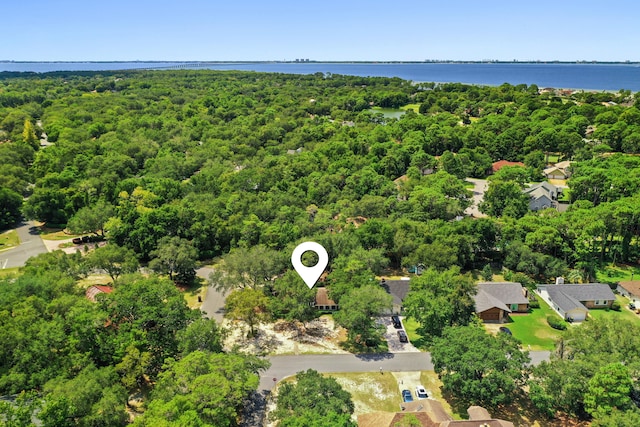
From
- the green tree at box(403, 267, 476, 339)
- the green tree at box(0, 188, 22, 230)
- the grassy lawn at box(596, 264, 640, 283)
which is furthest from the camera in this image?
the green tree at box(0, 188, 22, 230)

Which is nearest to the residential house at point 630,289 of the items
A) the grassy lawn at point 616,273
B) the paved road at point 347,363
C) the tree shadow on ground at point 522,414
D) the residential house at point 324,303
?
the grassy lawn at point 616,273

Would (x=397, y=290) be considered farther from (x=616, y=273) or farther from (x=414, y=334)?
(x=616, y=273)

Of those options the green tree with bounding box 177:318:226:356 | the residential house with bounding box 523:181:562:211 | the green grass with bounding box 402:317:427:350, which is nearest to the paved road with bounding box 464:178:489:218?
the residential house with bounding box 523:181:562:211

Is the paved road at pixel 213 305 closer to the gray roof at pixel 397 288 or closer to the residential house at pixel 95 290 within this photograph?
the residential house at pixel 95 290

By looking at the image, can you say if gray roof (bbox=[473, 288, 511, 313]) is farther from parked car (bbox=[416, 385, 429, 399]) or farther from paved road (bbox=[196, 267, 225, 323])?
paved road (bbox=[196, 267, 225, 323])

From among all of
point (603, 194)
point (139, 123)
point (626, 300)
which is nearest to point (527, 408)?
point (626, 300)

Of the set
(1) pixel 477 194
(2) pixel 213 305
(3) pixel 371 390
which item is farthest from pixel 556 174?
(2) pixel 213 305
